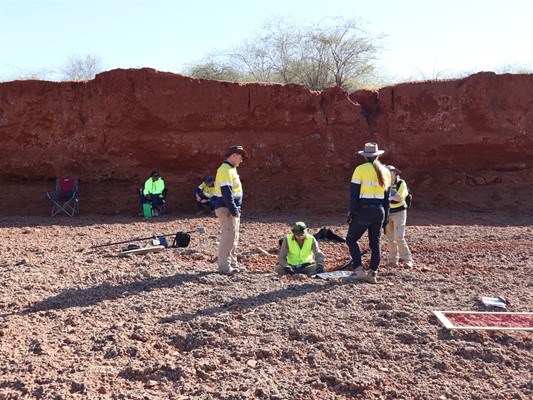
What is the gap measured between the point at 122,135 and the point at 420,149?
7.98 metres

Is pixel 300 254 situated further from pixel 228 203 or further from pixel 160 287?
pixel 160 287

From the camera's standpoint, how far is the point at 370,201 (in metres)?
6.78

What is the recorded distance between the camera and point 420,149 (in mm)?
15555

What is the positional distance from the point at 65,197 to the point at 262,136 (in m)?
5.31

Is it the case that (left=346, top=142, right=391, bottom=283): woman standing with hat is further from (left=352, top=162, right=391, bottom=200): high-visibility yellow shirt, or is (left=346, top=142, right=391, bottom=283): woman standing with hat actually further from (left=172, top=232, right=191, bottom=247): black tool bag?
(left=172, top=232, right=191, bottom=247): black tool bag

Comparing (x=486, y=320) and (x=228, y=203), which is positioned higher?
(x=228, y=203)

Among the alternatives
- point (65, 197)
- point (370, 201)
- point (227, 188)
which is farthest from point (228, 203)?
point (65, 197)

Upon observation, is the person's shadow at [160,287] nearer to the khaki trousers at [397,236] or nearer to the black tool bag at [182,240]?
the khaki trousers at [397,236]

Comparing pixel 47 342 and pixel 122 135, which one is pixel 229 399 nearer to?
pixel 47 342

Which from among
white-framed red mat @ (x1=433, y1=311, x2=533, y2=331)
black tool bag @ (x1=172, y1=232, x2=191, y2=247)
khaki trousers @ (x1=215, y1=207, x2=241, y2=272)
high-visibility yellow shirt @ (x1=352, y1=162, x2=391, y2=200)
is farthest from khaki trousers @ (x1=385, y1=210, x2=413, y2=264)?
black tool bag @ (x1=172, y1=232, x2=191, y2=247)

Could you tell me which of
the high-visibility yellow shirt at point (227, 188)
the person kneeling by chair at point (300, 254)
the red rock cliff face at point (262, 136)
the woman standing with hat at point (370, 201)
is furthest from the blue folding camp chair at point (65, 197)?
the woman standing with hat at point (370, 201)

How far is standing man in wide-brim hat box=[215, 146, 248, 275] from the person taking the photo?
7105 millimetres

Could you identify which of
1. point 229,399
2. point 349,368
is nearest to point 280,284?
point 349,368

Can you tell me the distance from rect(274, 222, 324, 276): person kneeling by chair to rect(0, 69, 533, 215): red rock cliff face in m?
7.06
